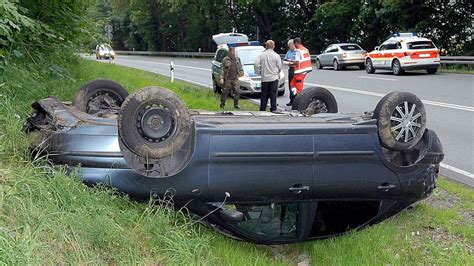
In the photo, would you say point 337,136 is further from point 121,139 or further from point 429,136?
point 121,139

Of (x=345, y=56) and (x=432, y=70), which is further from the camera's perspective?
(x=345, y=56)

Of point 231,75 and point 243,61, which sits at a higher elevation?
point 243,61

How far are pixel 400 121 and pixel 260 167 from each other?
1.20 m

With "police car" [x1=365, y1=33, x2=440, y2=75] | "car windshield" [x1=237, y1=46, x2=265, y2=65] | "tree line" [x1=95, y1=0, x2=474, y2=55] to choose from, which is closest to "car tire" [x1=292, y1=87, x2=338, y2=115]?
"tree line" [x1=95, y1=0, x2=474, y2=55]

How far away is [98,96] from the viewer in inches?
207

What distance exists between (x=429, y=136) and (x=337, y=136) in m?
0.91

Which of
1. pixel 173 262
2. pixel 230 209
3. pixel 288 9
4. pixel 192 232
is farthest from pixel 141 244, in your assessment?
pixel 288 9

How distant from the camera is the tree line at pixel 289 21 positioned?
26.9 m

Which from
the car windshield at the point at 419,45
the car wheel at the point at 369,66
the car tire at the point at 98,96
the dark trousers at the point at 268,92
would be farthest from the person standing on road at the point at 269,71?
the car wheel at the point at 369,66

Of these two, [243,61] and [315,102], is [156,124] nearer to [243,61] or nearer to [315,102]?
[315,102]

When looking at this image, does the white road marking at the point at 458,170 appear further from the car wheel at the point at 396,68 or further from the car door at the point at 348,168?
the car wheel at the point at 396,68

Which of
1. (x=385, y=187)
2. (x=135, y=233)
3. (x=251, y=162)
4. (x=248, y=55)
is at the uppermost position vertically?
(x=248, y=55)

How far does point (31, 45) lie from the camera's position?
7203 mm

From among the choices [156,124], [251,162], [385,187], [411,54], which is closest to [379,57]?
[411,54]
